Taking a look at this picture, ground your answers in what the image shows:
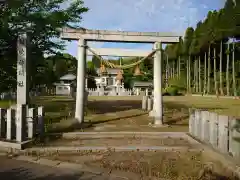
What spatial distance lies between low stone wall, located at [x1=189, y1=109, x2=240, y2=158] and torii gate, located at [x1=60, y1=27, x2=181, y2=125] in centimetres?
278

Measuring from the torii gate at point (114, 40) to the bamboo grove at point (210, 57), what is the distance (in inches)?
952

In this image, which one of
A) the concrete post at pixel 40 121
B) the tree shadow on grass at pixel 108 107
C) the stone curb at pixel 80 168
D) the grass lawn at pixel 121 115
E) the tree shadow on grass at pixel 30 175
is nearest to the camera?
the tree shadow on grass at pixel 30 175

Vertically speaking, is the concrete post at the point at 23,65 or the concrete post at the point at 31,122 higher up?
the concrete post at the point at 23,65

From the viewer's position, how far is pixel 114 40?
1093 cm

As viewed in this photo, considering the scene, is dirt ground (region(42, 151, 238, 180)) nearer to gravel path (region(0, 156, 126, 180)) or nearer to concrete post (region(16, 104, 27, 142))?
gravel path (region(0, 156, 126, 180))

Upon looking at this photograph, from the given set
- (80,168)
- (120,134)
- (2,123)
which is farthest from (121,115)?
(80,168)

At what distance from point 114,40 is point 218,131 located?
6.20 metres

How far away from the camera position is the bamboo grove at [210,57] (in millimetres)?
38125

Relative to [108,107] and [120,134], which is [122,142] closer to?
[120,134]

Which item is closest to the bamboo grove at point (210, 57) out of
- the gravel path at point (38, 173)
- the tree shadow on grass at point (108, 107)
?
the tree shadow on grass at point (108, 107)

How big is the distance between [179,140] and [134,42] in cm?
488

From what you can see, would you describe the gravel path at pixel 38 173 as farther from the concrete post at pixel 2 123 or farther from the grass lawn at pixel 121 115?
the grass lawn at pixel 121 115

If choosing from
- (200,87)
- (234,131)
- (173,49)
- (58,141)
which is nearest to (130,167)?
(234,131)

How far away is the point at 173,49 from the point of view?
57719 mm
